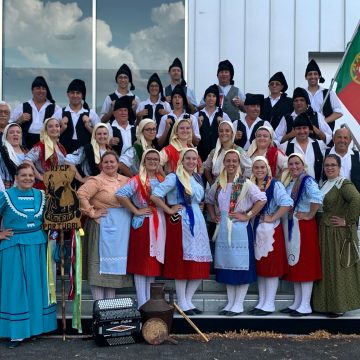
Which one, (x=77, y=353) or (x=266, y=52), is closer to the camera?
(x=77, y=353)

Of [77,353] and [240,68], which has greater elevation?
[240,68]

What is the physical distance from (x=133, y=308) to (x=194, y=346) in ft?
2.24

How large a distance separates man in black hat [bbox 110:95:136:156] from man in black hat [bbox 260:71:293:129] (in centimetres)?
183

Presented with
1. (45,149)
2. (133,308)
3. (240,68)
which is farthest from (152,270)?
(240,68)

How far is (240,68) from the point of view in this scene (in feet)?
31.3

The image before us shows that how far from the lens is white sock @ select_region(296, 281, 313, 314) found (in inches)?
227

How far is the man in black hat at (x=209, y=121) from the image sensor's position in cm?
700

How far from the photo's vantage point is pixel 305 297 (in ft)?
19.0

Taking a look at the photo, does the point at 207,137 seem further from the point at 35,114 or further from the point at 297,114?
the point at 35,114

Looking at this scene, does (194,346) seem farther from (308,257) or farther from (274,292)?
(308,257)

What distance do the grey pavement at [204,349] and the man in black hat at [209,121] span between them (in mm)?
2452

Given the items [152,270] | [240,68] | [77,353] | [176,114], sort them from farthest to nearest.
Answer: [240,68], [176,114], [152,270], [77,353]

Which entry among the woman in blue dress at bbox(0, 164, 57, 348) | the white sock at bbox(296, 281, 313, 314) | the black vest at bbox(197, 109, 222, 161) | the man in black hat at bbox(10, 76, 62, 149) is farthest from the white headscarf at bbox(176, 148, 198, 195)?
the man in black hat at bbox(10, 76, 62, 149)

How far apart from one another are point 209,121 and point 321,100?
1.67 meters
